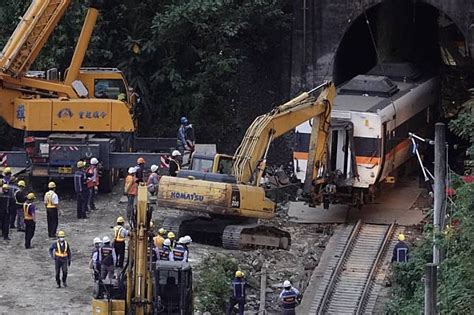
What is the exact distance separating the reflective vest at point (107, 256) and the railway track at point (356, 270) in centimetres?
459

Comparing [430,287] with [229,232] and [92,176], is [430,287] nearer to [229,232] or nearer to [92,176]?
[229,232]

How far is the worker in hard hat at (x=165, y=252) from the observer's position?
905 inches

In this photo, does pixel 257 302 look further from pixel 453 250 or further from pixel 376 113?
pixel 376 113

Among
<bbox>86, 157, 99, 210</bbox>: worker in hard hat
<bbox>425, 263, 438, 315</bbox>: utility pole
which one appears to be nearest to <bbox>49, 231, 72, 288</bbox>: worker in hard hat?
<bbox>86, 157, 99, 210</bbox>: worker in hard hat

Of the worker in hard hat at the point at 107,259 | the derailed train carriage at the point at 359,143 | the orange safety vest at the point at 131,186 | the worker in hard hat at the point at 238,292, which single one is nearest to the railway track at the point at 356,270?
the derailed train carriage at the point at 359,143

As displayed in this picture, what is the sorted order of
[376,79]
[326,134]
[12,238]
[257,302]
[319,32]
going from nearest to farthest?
[257,302] → [12,238] → [326,134] → [376,79] → [319,32]

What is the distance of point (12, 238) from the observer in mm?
27938

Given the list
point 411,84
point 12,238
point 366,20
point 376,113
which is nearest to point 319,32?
point 366,20

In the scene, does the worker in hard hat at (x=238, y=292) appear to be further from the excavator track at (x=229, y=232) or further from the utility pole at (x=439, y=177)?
the utility pole at (x=439, y=177)

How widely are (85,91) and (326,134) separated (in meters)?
6.85

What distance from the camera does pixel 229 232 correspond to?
27828mm

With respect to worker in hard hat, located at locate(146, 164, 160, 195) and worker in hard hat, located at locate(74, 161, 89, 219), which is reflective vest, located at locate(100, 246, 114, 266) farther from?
worker in hard hat, located at locate(74, 161, 89, 219)

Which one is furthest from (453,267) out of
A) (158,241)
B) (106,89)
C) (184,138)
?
(106,89)

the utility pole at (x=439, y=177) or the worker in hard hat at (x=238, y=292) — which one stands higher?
the utility pole at (x=439, y=177)
